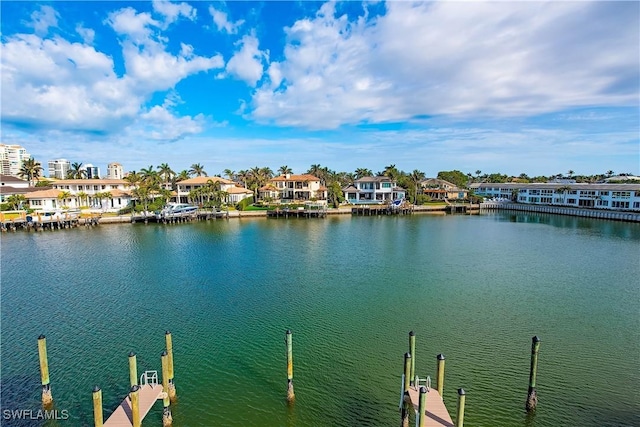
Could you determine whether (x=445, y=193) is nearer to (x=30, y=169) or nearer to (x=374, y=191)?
(x=374, y=191)

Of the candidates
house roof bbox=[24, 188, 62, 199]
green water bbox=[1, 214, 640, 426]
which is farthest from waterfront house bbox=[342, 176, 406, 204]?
house roof bbox=[24, 188, 62, 199]

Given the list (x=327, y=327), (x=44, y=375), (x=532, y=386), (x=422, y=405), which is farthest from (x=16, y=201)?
(x=532, y=386)

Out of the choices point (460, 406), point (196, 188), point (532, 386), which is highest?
point (196, 188)

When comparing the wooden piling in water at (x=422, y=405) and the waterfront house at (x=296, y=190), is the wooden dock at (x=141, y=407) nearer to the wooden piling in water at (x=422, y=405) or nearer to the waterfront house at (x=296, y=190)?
the wooden piling in water at (x=422, y=405)

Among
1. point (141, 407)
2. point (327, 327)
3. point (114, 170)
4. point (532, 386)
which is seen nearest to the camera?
point (141, 407)

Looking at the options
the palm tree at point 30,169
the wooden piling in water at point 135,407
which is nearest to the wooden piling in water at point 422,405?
the wooden piling in water at point 135,407

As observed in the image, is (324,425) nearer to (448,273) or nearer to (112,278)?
(448,273)
